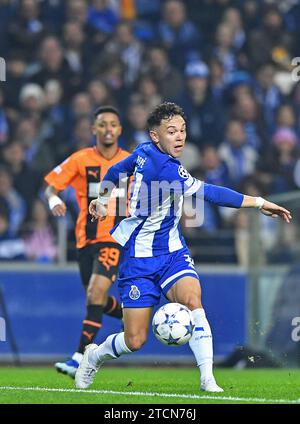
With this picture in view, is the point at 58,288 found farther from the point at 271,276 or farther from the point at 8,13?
the point at 8,13

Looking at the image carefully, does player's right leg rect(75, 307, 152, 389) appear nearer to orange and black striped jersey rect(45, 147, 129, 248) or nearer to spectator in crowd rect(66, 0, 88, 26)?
orange and black striped jersey rect(45, 147, 129, 248)

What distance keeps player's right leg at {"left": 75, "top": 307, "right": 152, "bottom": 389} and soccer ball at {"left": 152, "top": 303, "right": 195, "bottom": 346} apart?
189 millimetres

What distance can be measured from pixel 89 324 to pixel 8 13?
8596 millimetres

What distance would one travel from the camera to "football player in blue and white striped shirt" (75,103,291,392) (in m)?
8.31

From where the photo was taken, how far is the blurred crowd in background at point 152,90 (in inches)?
617

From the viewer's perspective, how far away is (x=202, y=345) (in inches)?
325

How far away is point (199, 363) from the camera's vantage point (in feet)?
27.1

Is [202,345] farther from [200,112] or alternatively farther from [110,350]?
[200,112]

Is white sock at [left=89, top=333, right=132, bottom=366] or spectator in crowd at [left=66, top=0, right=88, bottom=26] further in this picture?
spectator in crowd at [left=66, top=0, right=88, bottom=26]

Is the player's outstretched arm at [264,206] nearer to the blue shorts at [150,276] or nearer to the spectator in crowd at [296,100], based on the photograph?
the blue shorts at [150,276]

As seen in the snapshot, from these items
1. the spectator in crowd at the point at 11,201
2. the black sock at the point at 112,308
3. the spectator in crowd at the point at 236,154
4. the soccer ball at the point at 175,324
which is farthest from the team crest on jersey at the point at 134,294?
the spectator in crowd at the point at 236,154

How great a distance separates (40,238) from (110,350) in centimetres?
643

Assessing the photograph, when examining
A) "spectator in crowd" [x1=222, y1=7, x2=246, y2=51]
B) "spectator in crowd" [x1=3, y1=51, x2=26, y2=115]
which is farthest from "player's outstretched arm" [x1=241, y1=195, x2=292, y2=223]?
"spectator in crowd" [x1=222, y1=7, x2=246, y2=51]

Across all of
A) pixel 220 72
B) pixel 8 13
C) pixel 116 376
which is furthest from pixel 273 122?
pixel 116 376
